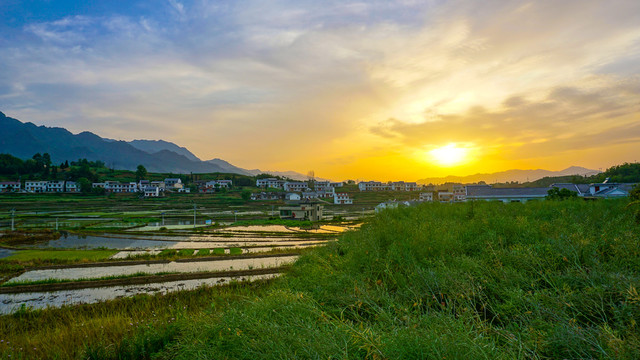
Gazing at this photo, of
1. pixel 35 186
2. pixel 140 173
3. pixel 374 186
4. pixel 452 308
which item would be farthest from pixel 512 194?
pixel 35 186

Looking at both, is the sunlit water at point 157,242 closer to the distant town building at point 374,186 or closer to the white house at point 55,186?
the white house at point 55,186

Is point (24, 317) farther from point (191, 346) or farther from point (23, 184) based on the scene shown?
point (23, 184)

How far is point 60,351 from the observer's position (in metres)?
6.26

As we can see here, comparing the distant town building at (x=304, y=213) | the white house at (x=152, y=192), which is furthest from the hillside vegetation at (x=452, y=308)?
the white house at (x=152, y=192)

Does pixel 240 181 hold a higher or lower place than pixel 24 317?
higher

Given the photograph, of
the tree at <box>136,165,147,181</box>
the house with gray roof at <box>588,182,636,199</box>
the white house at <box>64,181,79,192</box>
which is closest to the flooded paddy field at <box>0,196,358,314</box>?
the house with gray roof at <box>588,182,636,199</box>

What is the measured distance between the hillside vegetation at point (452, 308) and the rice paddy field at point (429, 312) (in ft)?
0.06

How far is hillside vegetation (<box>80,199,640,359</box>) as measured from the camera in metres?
2.72

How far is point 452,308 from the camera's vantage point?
4.05 metres

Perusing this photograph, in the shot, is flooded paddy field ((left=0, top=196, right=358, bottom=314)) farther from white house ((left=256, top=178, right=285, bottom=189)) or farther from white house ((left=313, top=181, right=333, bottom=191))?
white house ((left=256, top=178, right=285, bottom=189))

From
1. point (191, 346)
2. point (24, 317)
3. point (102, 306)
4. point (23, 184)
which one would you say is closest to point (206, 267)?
point (102, 306)

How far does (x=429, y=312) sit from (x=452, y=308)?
13.5 inches

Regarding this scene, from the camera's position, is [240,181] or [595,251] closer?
[595,251]

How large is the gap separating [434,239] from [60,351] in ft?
28.1
